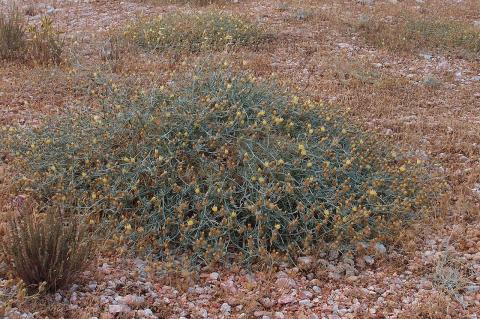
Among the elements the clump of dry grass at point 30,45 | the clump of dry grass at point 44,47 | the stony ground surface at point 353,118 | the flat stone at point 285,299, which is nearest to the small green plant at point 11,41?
the clump of dry grass at point 30,45

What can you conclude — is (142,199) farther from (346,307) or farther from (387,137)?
(387,137)

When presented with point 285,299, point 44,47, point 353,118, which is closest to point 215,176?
point 285,299

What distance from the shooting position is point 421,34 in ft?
28.4

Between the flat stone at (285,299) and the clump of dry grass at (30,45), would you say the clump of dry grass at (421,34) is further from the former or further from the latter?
the flat stone at (285,299)

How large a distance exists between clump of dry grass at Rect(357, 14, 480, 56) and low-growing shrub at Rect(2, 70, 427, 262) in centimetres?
418

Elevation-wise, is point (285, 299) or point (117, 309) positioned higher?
point (117, 309)

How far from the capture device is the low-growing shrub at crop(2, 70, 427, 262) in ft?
12.4

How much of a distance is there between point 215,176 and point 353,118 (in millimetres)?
2366

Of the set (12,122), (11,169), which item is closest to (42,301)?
(11,169)

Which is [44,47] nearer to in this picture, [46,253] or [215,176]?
[215,176]

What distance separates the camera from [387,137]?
5.51m

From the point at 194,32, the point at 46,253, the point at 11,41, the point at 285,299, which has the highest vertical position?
the point at 11,41

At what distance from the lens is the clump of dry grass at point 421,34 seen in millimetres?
8297

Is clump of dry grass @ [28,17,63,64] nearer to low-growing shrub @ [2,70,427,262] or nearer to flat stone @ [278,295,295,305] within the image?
low-growing shrub @ [2,70,427,262]
